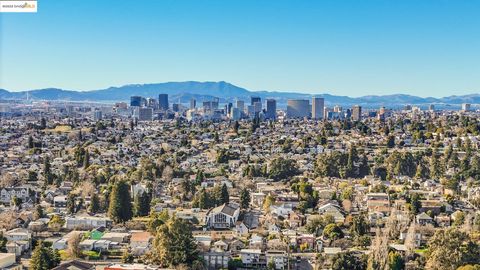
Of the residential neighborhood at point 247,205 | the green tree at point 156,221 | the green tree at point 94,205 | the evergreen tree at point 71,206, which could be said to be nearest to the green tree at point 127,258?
the residential neighborhood at point 247,205

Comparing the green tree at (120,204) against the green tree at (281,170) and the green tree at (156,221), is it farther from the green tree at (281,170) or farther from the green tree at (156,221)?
the green tree at (281,170)

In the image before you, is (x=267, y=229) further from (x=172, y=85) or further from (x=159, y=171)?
(x=172, y=85)

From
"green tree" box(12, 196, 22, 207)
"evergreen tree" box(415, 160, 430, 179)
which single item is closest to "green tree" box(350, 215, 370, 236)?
"evergreen tree" box(415, 160, 430, 179)

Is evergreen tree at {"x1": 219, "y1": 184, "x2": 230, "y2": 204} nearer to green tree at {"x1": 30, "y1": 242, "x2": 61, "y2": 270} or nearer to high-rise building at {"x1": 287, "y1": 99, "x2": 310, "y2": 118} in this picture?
green tree at {"x1": 30, "y1": 242, "x2": 61, "y2": 270}

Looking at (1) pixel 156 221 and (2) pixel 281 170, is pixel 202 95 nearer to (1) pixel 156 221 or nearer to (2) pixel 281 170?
(2) pixel 281 170

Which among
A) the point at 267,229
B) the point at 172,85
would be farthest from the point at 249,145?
the point at 172,85

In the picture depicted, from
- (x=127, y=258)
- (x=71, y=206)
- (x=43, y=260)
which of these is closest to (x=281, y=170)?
(x=71, y=206)
